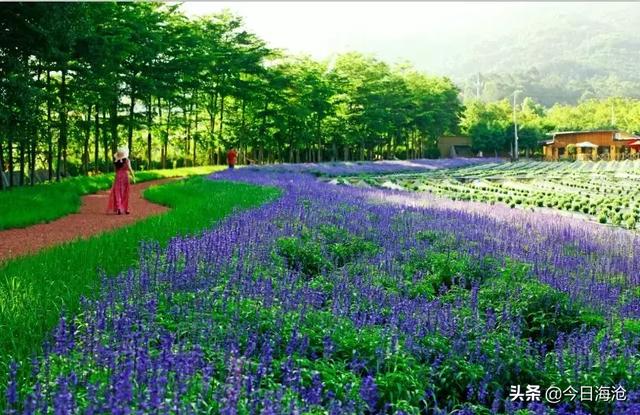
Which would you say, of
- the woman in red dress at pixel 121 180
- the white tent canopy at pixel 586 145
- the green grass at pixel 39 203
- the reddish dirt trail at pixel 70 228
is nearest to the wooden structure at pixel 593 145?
the white tent canopy at pixel 586 145

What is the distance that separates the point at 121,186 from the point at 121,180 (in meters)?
0.16

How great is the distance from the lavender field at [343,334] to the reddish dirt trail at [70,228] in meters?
3.41

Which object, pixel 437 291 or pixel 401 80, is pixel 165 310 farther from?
pixel 401 80

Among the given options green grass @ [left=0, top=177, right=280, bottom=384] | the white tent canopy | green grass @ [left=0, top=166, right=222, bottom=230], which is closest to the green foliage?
green grass @ [left=0, top=177, right=280, bottom=384]

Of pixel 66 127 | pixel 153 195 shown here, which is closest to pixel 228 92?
pixel 66 127

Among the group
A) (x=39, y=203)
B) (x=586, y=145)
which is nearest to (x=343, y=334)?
(x=39, y=203)

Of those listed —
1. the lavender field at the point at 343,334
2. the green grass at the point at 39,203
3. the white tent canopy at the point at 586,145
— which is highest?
the white tent canopy at the point at 586,145

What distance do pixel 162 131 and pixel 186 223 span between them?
26123 millimetres

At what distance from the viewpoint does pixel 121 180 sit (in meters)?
13.6

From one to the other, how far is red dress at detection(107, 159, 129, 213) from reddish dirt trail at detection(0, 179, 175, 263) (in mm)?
257

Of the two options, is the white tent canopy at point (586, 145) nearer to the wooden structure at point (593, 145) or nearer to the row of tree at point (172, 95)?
the wooden structure at point (593, 145)

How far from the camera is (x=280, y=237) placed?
7324mm

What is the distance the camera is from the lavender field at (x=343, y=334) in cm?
295

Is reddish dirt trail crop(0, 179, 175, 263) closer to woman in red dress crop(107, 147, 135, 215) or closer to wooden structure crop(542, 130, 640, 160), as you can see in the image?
woman in red dress crop(107, 147, 135, 215)
